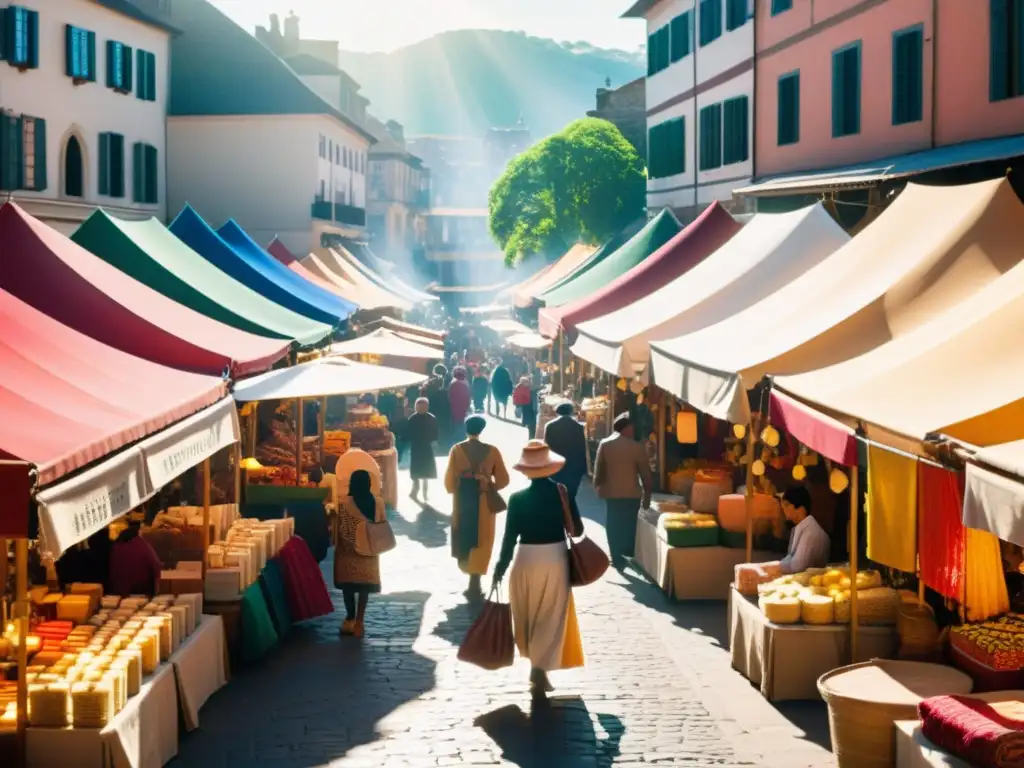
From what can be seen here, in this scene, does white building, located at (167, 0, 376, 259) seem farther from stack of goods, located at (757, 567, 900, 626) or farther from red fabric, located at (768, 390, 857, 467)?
stack of goods, located at (757, 567, 900, 626)

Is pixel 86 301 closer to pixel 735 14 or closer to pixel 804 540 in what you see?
pixel 804 540

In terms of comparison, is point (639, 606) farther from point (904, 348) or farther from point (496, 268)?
point (496, 268)

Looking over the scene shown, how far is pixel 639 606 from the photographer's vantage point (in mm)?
14047

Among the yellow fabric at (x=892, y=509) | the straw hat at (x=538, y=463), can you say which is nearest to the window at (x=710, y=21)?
the straw hat at (x=538, y=463)

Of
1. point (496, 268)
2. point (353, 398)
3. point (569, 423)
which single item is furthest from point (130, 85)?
point (496, 268)

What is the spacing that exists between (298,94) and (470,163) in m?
103

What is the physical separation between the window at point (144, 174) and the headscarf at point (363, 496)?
31.2 meters

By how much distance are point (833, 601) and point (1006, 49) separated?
31.0ft

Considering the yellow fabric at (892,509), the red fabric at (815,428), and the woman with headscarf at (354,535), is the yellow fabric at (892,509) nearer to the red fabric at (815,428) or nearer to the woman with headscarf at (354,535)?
the red fabric at (815,428)

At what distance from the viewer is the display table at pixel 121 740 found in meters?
8.19

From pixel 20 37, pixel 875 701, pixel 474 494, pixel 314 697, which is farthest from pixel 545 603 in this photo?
pixel 20 37

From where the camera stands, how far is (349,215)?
55750 millimetres

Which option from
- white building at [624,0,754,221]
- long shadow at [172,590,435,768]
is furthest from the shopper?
white building at [624,0,754,221]

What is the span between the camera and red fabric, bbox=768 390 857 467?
9031mm
